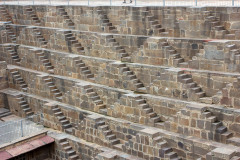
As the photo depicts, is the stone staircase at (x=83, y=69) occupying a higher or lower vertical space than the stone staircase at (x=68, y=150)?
higher

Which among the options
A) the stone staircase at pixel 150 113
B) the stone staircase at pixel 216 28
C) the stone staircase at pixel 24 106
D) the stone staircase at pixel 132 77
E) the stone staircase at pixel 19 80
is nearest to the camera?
the stone staircase at pixel 216 28

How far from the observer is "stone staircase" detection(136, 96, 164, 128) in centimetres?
1883

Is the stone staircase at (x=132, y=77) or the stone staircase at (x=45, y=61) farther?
the stone staircase at (x=45, y=61)

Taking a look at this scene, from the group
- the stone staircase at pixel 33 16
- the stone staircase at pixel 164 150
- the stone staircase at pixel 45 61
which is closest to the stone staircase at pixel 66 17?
the stone staircase at pixel 45 61

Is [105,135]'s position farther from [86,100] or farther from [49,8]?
[49,8]

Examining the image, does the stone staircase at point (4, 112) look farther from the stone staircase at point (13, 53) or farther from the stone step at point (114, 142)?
the stone step at point (114, 142)

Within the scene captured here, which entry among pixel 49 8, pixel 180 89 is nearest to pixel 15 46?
pixel 49 8

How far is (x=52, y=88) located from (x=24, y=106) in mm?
2280

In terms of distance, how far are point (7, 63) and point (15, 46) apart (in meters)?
1.40

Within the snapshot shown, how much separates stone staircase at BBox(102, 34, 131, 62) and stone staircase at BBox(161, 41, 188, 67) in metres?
2.59

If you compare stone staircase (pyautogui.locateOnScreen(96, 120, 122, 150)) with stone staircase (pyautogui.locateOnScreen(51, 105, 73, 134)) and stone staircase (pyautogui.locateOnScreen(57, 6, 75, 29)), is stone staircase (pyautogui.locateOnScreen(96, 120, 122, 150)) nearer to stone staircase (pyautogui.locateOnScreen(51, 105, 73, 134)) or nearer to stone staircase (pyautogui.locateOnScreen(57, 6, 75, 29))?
→ stone staircase (pyautogui.locateOnScreen(51, 105, 73, 134))

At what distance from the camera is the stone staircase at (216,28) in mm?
18406

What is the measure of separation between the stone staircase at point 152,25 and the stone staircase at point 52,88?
656cm

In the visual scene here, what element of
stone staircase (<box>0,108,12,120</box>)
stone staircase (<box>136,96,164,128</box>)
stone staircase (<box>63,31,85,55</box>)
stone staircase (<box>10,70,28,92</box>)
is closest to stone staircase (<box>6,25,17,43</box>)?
stone staircase (<box>10,70,28,92</box>)
